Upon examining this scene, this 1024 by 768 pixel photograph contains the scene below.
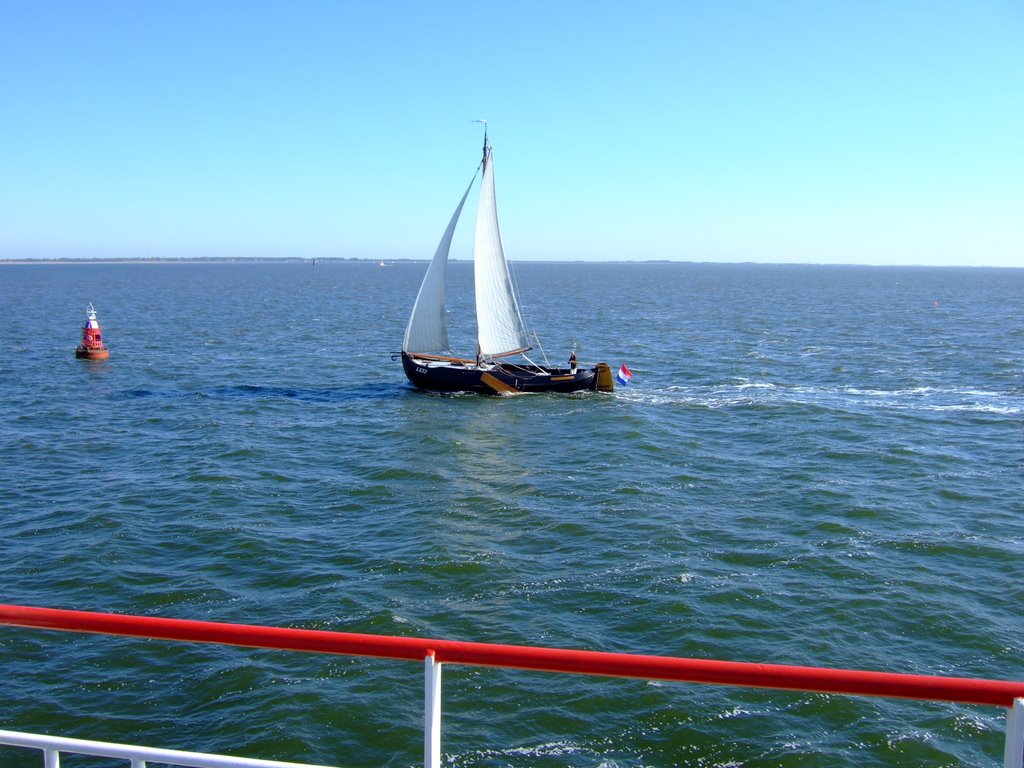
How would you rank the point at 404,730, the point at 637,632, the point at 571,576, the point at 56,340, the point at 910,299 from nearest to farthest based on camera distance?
1. the point at 404,730
2. the point at 637,632
3. the point at 571,576
4. the point at 56,340
5. the point at 910,299

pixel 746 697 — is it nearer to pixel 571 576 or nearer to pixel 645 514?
pixel 571 576

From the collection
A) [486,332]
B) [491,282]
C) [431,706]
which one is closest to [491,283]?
[491,282]

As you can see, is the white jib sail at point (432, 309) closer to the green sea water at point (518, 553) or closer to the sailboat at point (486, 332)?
the sailboat at point (486, 332)

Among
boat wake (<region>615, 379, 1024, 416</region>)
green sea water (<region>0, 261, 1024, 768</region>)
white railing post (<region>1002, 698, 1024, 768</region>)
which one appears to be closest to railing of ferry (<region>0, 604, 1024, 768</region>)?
white railing post (<region>1002, 698, 1024, 768</region>)

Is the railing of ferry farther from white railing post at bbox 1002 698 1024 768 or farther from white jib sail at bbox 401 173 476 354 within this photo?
white jib sail at bbox 401 173 476 354

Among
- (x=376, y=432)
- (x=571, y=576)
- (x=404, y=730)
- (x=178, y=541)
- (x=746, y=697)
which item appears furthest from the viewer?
(x=376, y=432)

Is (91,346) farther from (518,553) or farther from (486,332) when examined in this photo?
(518,553)

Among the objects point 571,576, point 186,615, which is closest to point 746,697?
point 571,576

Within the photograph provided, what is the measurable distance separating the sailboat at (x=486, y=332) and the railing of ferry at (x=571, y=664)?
3615 centimetres

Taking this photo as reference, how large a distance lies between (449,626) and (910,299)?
12637 centimetres

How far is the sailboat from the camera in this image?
131 feet

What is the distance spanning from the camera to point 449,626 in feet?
54.1

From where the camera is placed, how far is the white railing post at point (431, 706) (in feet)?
12.4

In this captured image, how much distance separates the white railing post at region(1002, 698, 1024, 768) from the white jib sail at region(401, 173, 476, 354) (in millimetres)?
36498
